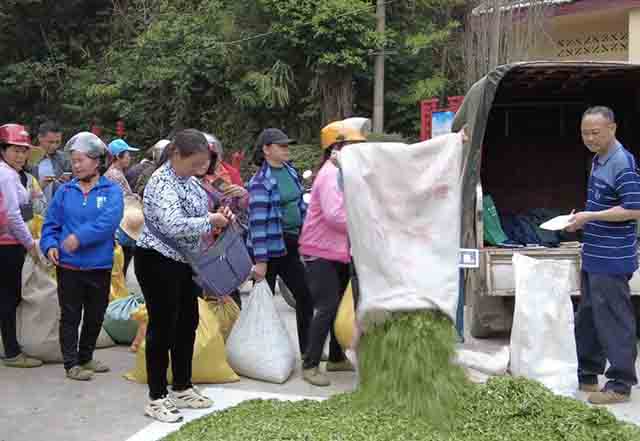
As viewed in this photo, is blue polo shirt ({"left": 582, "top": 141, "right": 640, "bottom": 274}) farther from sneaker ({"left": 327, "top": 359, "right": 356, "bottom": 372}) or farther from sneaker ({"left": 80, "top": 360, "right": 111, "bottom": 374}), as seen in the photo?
sneaker ({"left": 80, "top": 360, "right": 111, "bottom": 374})

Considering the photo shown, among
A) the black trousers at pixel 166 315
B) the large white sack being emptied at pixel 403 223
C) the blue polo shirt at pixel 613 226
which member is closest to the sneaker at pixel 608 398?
the blue polo shirt at pixel 613 226

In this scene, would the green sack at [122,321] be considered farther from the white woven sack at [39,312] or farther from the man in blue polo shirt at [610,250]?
the man in blue polo shirt at [610,250]

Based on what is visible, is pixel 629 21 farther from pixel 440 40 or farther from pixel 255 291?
pixel 255 291

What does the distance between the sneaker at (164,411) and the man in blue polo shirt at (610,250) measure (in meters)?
2.45

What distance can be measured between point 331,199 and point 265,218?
1.78ft

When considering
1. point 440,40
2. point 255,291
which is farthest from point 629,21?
point 255,291

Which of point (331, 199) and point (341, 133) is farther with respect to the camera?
point (341, 133)

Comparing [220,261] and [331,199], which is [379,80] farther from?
[220,261]

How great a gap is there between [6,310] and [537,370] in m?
3.52

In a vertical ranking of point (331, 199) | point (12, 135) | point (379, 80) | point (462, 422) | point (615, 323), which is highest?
point (379, 80)

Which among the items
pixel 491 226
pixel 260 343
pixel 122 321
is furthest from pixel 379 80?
pixel 260 343

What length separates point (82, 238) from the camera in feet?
15.5

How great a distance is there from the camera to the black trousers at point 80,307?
4.85m

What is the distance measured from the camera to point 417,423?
11.5ft
